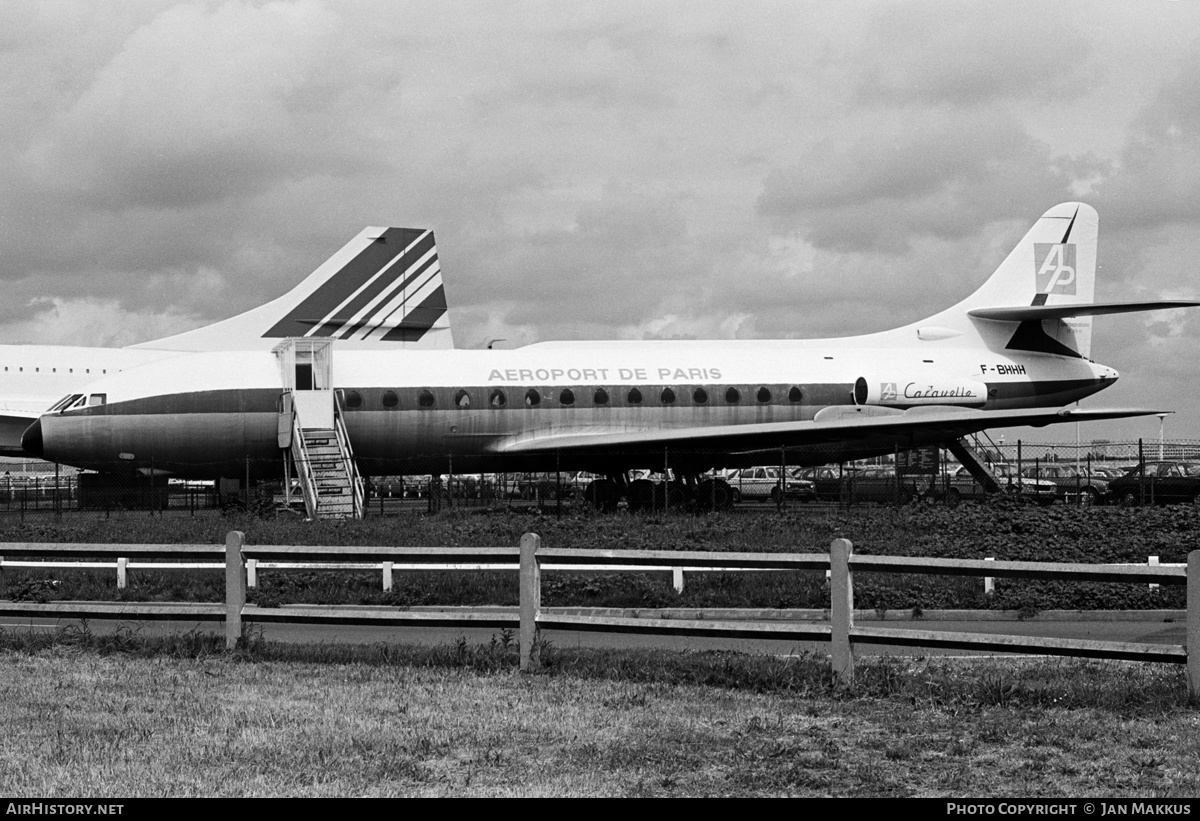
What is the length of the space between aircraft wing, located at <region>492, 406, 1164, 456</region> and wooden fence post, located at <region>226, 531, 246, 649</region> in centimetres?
1882

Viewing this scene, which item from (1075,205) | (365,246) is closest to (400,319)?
(365,246)

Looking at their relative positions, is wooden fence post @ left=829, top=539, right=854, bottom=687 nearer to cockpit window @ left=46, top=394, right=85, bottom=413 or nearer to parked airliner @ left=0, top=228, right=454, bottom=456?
cockpit window @ left=46, top=394, right=85, bottom=413

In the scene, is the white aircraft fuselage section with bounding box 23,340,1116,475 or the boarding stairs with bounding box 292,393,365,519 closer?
the boarding stairs with bounding box 292,393,365,519

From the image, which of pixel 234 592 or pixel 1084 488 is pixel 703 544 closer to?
pixel 234 592

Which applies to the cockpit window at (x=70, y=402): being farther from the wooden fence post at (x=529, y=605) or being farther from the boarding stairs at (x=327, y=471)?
the wooden fence post at (x=529, y=605)

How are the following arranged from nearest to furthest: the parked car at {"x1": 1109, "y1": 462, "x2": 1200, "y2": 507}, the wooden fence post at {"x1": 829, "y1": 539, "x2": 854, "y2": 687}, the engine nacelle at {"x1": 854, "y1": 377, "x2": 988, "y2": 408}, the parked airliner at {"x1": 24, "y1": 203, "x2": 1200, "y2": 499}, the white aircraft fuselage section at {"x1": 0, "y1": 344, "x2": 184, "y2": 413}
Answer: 1. the wooden fence post at {"x1": 829, "y1": 539, "x2": 854, "y2": 687}
2. the parked airliner at {"x1": 24, "y1": 203, "x2": 1200, "y2": 499}
3. the engine nacelle at {"x1": 854, "y1": 377, "x2": 988, "y2": 408}
4. the parked car at {"x1": 1109, "y1": 462, "x2": 1200, "y2": 507}
5. the white aircraft fuselage section at {"x1": 0, "y1": 344, "x2": 184, "y2": 413}

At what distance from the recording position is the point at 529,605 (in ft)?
34.6

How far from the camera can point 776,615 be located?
15.1 meters

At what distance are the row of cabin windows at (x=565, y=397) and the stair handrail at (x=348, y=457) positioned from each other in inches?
11.2

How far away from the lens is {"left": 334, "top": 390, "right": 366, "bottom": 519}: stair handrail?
2869 centimetres

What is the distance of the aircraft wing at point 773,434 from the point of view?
3025cm

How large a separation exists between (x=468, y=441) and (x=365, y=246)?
1824 centimetres

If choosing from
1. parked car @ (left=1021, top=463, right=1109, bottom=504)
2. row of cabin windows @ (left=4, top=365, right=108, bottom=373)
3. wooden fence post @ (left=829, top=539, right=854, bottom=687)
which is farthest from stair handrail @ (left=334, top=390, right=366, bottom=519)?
wooden fence post @ (left=829, top=539, right=854, bottom=687)
